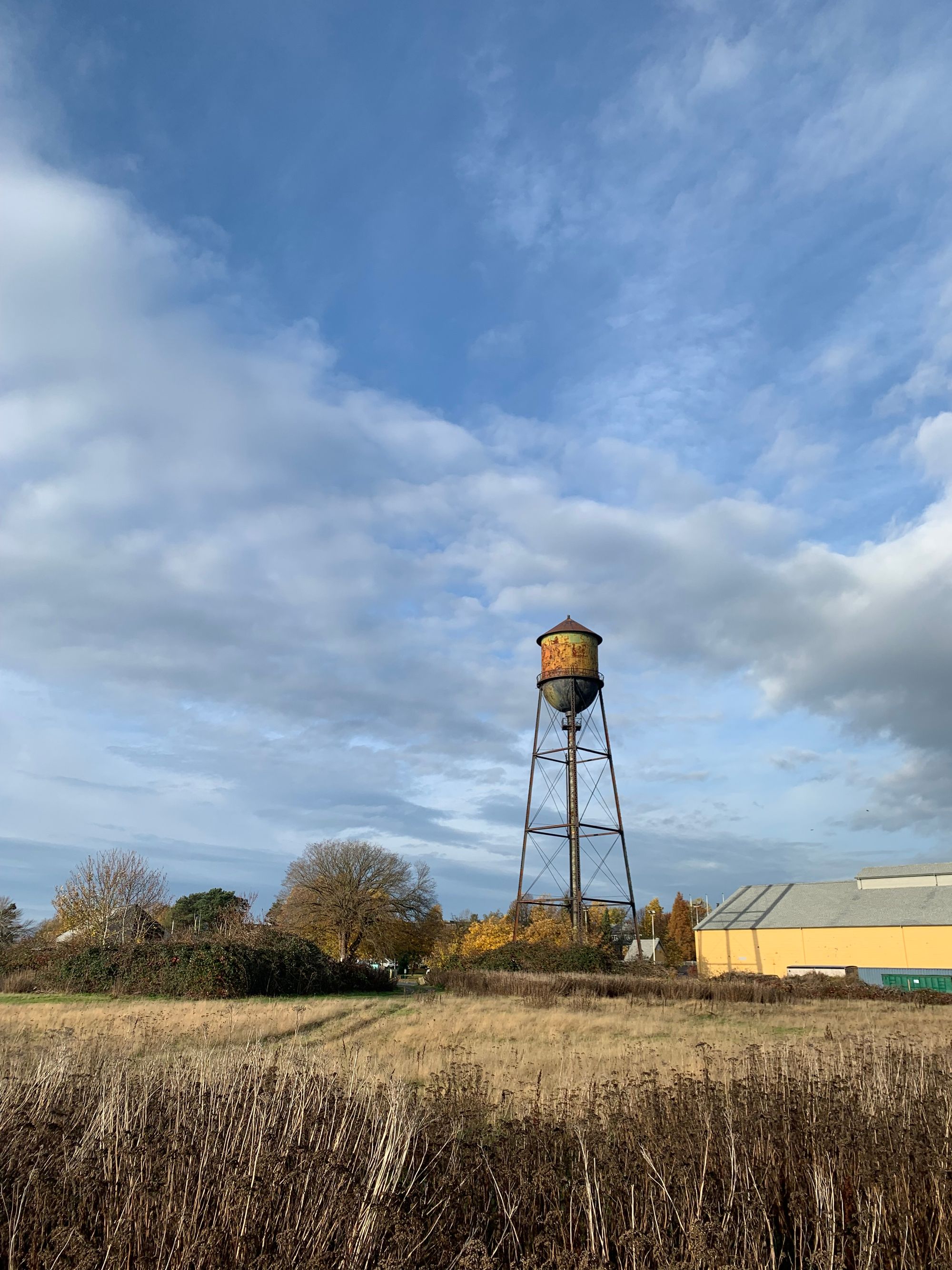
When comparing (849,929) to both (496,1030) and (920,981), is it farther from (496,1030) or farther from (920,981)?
(496,1030)

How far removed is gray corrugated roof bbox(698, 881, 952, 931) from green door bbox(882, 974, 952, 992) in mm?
2377

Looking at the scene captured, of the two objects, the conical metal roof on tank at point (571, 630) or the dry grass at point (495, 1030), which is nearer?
the dry grass at point (495, 1030)

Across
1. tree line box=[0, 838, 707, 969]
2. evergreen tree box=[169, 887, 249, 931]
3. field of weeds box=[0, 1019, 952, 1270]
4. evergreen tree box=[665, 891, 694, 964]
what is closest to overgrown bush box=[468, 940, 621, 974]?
tree line box=[0, 838, 707, 969]

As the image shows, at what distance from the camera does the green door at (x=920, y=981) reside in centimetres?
3928

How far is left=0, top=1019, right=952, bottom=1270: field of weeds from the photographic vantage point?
3.92 metres

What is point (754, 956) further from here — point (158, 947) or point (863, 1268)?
point (863, 1268)

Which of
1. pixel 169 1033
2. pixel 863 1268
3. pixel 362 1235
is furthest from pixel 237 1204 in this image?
pixel 169 1033

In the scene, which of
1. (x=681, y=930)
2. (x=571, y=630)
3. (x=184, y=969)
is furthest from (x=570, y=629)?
(x=681, y=930)

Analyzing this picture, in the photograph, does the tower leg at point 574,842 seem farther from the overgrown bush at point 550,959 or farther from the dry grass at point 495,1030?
the dry grass at point 495,1030

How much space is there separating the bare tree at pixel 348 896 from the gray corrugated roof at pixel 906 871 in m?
26.1

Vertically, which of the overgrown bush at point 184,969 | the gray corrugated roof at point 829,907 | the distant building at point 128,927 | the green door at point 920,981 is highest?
the gray corrugated roof at point 829,907

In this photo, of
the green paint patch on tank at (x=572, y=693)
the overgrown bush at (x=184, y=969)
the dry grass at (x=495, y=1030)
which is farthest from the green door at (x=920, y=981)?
the overgrown bush at (x=184, y=969)

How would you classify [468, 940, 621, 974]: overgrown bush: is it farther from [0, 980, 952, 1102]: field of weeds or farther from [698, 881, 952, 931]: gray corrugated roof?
[698, 881, 952, 931]: gray corrugated roof

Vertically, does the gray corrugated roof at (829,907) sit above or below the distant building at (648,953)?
above
